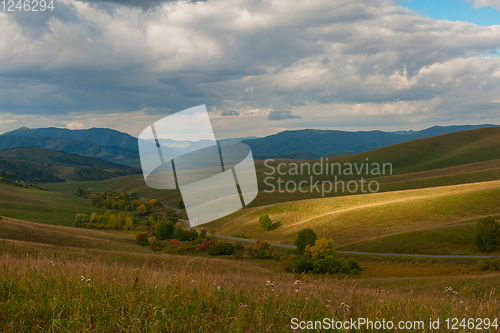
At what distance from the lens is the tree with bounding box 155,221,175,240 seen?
79.7 meters

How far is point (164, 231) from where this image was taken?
80062 millimetres

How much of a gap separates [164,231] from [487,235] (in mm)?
68792

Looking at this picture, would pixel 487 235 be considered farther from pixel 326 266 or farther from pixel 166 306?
pixel 166 306

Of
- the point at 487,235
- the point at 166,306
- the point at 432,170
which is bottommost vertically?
the point at 487,235

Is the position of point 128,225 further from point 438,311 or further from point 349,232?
point 438,311

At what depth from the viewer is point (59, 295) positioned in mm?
3830

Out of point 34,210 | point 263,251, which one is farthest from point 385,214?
point 34,210

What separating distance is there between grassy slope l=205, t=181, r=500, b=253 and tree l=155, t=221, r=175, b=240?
16.6 m

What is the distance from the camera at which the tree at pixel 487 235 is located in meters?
44.0

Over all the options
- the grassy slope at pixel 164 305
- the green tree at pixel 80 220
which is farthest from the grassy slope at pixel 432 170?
the grassy slope at pixel 164 305

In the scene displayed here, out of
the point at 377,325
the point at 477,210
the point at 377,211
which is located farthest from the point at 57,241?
the point at 477,210

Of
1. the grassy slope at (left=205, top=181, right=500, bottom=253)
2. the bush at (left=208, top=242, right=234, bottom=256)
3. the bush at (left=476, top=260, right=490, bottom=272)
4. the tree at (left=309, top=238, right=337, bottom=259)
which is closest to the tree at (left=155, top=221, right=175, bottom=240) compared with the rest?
the grassy slope at (left=205, top=181, right=500, bottom=253)

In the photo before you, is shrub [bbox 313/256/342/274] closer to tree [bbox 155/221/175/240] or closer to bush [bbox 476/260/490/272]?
bush [bbox 476/260/490/272]

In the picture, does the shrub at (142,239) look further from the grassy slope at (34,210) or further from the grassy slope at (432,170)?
the grassy slope at (432,170)
